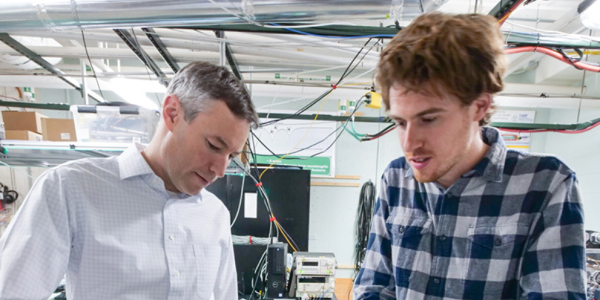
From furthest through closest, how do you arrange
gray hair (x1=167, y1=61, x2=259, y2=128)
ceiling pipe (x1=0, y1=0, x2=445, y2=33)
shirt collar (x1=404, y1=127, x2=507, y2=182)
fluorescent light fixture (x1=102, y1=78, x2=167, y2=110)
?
fluorescent light fixture (x1=102, y1=78, x2=167, y2=110)
ceiling pipe (x1=0, y1=0, x2=445, y2=33)
gray hair (x1=167, y1=61, x2=259, y2=128)
shirt collar (x1=404, y1=127, x2=507, y2=182)

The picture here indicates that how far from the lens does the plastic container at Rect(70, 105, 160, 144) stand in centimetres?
143

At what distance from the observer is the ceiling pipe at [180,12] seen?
3.42 feet

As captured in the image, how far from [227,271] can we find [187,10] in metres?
1.12

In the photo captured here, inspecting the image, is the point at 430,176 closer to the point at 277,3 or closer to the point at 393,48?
the point at 393,48

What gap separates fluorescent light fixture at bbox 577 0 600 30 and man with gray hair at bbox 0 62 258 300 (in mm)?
1846

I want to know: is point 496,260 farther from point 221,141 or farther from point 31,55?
point 31,55

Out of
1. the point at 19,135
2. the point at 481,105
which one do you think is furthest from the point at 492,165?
the point at 19,135

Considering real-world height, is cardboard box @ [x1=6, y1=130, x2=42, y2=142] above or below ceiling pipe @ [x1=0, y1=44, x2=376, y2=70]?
below

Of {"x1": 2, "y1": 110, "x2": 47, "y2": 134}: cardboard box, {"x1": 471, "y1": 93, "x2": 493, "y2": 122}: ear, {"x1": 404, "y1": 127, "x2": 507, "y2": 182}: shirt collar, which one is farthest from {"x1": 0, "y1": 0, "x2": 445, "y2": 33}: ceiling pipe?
{"x1": 2, "y1": 110, "x2": 47, "y2": 134}: cardboard box

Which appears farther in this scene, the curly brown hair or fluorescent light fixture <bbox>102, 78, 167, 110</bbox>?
fluorescent light fixture <bbox>102, 78, 167, 110</bbox>

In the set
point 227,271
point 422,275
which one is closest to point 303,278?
point 227,271

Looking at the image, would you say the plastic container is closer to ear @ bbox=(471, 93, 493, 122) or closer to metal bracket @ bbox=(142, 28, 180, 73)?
metal bracket @ bbox=(142, 28, 180, 73)

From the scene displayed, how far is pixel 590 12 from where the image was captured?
147cm

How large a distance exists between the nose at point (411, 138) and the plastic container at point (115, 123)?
53.2 inches
